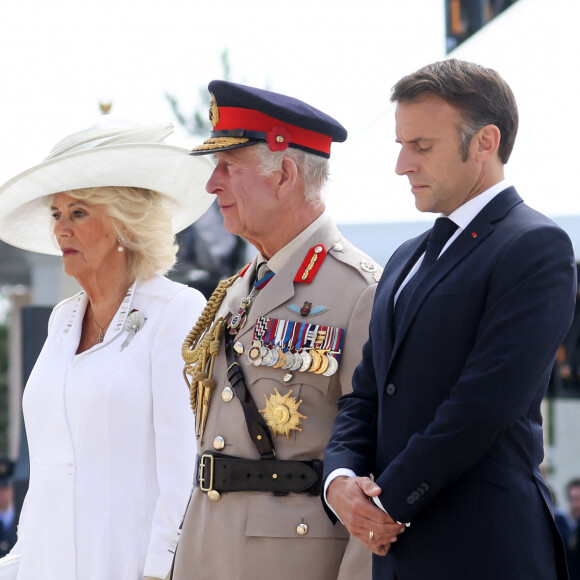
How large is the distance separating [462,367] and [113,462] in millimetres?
1588

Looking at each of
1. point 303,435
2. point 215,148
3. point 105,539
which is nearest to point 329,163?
point 215,148

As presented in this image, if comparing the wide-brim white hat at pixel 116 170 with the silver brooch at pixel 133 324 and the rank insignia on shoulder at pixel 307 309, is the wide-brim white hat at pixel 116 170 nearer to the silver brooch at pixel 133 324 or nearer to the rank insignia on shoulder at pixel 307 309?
the silver brooch at pixel 133 324

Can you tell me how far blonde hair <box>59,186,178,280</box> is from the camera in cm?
368

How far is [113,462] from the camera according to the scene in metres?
3.37

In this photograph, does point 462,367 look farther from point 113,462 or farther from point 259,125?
point 113,462

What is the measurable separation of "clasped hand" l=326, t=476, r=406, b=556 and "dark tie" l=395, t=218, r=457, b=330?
14.1 inches

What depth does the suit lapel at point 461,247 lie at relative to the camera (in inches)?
87.2

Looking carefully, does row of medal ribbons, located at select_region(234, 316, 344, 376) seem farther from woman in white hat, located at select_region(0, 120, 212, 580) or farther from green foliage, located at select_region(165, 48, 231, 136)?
green foliage, located at select_region(165, 48, 231, 136)

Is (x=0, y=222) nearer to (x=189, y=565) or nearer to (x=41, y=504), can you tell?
(x=41, y=504)

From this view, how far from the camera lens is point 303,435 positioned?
2764 mm

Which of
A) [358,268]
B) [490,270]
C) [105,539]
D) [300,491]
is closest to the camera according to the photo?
[490,270]

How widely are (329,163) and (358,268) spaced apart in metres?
0.38

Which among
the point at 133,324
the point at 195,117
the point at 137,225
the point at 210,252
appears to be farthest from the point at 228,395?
the point at 195,117

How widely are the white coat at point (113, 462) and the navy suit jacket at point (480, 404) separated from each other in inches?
49.5
